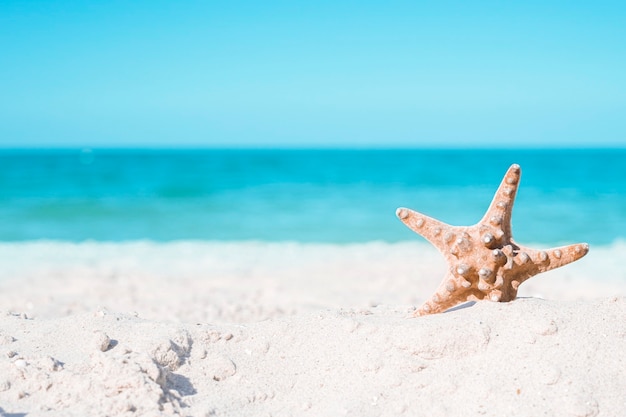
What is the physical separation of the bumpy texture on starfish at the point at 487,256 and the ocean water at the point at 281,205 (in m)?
10.1

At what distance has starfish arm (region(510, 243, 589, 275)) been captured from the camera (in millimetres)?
3371

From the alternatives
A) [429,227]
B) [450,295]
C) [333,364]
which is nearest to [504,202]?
[429,227]

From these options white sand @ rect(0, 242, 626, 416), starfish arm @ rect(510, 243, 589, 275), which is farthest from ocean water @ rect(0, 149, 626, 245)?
white sand @ rect(0, 242, 626, 416)

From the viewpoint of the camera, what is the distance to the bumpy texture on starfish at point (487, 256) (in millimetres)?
3346

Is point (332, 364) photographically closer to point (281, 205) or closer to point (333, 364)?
point (333, 364)

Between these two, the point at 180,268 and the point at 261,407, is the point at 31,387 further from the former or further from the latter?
the point at 180,268

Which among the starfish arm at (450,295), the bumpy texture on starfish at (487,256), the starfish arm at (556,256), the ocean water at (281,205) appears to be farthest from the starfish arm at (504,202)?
the ocean water at (281,205)

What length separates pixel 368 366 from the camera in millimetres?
2971

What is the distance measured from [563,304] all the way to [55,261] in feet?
30.1

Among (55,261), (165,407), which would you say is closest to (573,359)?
(165,407)

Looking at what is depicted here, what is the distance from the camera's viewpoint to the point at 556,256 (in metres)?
3.39

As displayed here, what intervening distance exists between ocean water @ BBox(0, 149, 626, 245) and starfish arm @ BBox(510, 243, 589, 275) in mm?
10101

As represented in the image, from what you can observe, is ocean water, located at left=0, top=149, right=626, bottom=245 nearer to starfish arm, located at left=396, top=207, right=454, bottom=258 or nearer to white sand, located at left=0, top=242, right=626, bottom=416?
starfish arm, located at left=396, top=207, right=454, bottom=258

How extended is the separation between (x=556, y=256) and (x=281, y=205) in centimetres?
1693
